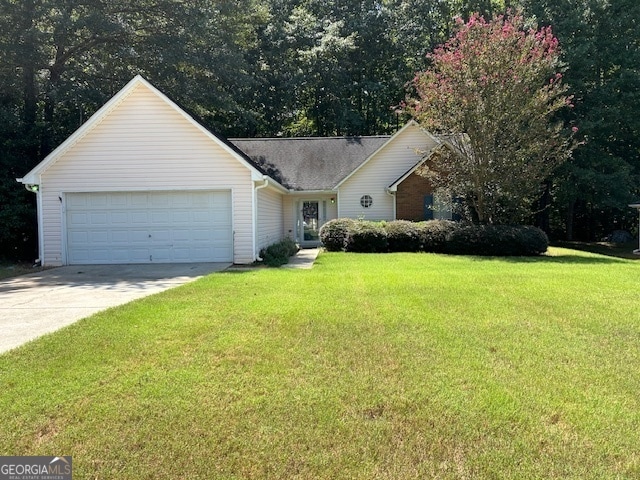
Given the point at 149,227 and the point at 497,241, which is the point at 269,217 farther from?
the point at 497,241

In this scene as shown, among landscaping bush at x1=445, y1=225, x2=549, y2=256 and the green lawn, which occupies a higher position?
landscaping bush at x1=445, y1=225, x2=549, y2=256

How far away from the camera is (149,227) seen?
14.9m

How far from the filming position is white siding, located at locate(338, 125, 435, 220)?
21.6m

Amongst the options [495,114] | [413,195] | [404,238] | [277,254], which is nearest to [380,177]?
[413,195]

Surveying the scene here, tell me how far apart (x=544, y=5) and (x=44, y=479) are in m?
30.8

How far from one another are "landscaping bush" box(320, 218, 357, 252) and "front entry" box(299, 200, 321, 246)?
470cm

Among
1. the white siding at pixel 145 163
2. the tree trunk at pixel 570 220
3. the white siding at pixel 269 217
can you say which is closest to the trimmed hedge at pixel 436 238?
the white siding at pixel 269 217

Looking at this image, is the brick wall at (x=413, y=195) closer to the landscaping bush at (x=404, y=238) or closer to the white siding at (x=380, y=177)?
the white siding at (x=380, y=177)

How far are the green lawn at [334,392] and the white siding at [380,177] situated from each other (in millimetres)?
14492

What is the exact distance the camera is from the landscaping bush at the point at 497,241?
53.4ft

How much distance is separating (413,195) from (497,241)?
17.7 feet

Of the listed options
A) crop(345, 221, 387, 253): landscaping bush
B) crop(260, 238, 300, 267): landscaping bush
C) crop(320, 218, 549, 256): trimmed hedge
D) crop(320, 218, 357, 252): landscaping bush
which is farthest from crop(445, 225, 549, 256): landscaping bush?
crop(260, 238, 300, 267): landscaping bush

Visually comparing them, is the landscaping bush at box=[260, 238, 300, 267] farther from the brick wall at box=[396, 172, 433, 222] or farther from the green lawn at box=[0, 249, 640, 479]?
the green lawn at box=[0, 249, 640, 479]

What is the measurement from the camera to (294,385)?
421cm
